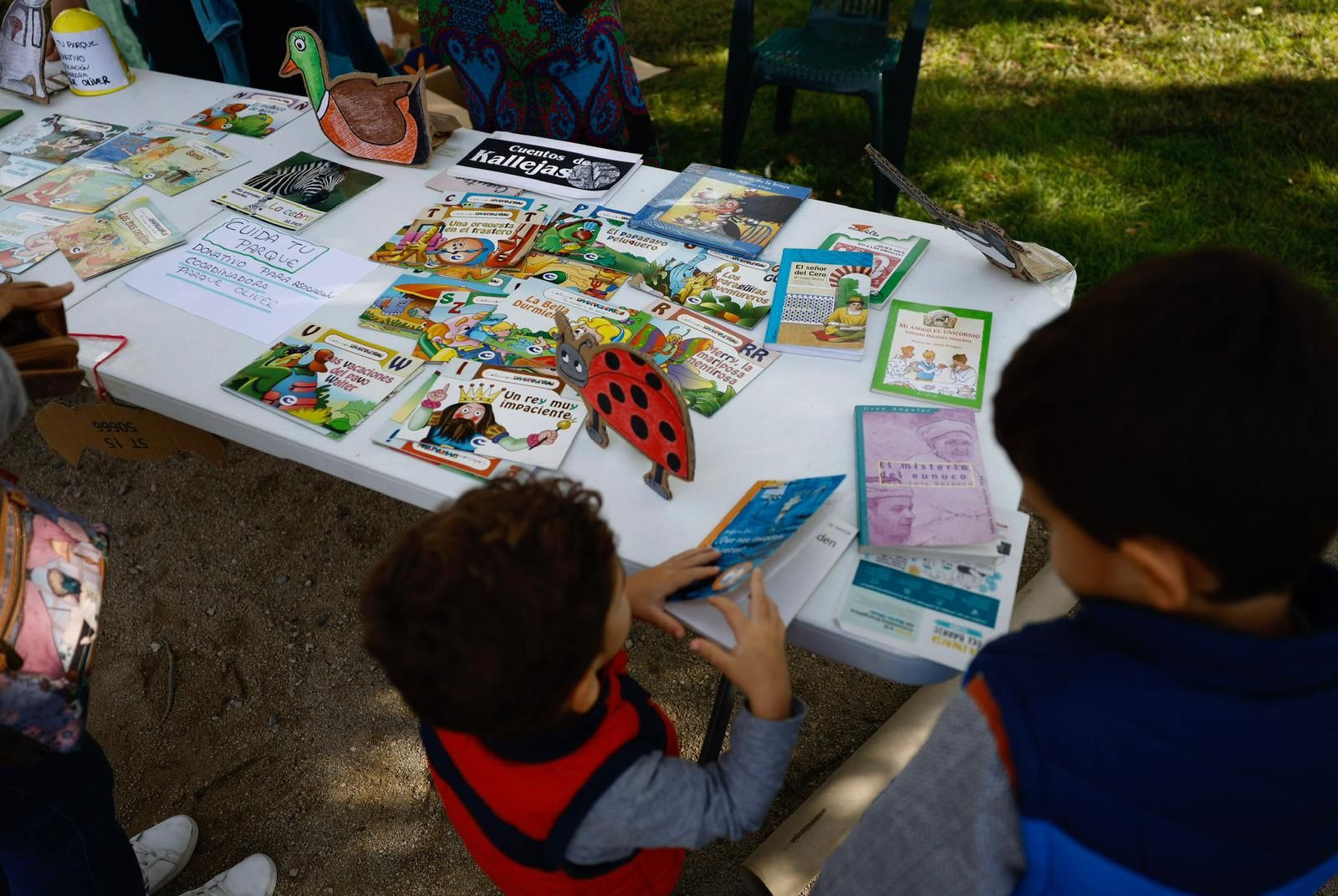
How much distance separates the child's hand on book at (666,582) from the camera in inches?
44.8

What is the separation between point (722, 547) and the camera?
1.19 meters

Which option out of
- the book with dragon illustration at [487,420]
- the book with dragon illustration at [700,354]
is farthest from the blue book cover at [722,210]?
the book with dragon illustration at [487,420]

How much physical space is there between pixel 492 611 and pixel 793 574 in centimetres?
49

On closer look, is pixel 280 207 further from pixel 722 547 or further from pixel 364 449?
pixel 722 547

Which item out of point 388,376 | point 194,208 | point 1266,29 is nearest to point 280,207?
point 194,208

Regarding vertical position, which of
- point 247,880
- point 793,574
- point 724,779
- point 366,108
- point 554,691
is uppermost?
point 366,108

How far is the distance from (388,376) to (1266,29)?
14.9ft

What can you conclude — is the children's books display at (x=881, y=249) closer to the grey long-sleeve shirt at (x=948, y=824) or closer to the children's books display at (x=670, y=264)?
the children's books display at (x=670, y=264)

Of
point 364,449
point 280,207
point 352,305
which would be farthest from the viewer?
point 280,207

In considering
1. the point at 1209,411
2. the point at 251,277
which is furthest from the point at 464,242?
the point at 1209,411

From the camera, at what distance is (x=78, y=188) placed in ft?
6.64

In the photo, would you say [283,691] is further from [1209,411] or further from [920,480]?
[1209,411]

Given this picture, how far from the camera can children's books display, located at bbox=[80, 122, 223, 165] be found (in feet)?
7.04

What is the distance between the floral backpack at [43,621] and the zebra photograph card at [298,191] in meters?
0.93
